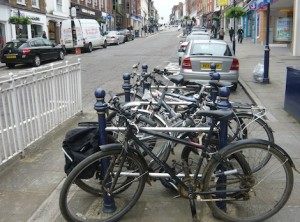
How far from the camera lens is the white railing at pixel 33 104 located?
4852mm

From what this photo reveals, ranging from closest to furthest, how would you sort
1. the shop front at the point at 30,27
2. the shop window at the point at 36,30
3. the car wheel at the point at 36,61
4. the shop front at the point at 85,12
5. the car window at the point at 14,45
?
the car window at the point at 14,45 → the car wheel at the point at 36,61 → the shop front at the point at 30,27 → the shop window at the point at 36,30 → the shop front at the point at 85,12

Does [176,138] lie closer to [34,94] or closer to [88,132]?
[88,132]

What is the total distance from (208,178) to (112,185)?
0.87 m

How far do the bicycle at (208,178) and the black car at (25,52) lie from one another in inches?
641

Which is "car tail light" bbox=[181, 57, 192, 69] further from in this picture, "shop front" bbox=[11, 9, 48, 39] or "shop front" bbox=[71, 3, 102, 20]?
"shop front" bbox=[71, 3, 102, 20]

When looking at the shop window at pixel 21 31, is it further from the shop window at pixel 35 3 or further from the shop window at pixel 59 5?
the shop window at pixel 59 5

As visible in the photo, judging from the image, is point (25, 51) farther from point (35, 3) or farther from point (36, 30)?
point (35, 3)

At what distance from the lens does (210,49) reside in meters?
10.6

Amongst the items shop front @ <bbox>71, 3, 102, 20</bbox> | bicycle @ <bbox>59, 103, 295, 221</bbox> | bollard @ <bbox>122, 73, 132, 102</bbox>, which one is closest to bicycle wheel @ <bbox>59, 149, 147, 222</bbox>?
bicycle @ <bbox>59, 103, 295, 221</bbox>

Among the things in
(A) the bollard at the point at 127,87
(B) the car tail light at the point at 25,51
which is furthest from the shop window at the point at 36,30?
(A) the bollard at the point at 127,87

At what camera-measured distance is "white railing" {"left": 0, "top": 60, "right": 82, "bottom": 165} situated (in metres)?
4.85

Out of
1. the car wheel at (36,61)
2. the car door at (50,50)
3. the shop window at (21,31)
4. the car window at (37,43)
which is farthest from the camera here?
the shop window at (21,31)

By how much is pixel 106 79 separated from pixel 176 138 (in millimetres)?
10365

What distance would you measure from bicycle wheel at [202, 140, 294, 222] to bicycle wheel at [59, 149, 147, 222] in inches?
25.8
